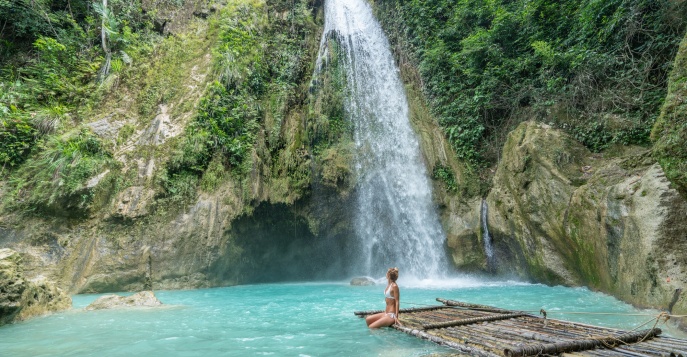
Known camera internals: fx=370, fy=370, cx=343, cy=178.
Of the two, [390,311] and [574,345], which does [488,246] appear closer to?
[390,311]

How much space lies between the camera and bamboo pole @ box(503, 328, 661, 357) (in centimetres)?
349

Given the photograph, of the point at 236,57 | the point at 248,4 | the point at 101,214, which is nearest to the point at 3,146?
the point at 101,214

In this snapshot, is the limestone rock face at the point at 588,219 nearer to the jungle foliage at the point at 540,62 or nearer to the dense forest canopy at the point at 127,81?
the jungle foliage at the point at 540,62

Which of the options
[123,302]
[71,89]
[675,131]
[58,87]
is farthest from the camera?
[71,89]

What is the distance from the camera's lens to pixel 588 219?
26.3 ft

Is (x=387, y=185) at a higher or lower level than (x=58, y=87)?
lower

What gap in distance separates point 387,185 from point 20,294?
10.2 meters

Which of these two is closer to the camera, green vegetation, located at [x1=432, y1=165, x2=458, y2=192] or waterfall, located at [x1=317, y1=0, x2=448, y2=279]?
green vegetation, located at [x1=432, y1=165, x2=458, y2=192]

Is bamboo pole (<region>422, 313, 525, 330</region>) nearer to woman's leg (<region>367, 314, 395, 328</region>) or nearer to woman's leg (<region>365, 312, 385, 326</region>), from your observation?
woman's leg (<region>367, 314, 395, 328</region>)

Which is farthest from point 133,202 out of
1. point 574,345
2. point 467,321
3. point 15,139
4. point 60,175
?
point 574,345

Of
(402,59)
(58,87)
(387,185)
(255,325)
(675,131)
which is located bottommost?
(255,325)

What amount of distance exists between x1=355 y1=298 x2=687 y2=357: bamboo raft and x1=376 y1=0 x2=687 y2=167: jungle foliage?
22.4 feet

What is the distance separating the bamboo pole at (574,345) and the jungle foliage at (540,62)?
697 cm

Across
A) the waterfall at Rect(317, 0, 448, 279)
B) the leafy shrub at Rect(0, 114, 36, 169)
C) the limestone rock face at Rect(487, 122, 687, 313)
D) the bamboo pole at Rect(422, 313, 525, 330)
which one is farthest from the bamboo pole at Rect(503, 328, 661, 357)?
the leafy shrub at Rect(0, 114, 36, 169)
